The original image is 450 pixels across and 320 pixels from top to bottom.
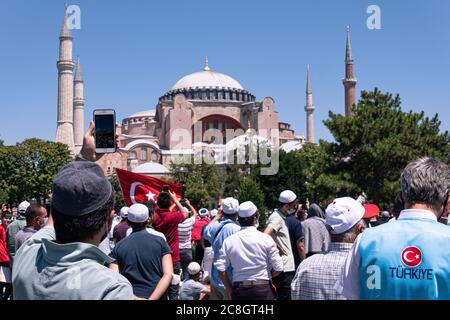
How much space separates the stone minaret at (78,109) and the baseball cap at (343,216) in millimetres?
69483

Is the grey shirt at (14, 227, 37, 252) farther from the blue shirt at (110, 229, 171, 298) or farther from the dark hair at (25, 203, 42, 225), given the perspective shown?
the blue shirt at (110, 229, 171, 298)

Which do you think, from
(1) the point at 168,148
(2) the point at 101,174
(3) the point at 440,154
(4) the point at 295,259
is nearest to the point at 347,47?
(1) the point at 168,148

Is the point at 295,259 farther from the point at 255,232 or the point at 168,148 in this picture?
the point at 168,148

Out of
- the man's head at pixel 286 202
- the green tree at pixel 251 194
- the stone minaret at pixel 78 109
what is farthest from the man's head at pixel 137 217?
the stone minaret at pixel 78 109

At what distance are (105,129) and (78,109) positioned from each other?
76485 millimetres

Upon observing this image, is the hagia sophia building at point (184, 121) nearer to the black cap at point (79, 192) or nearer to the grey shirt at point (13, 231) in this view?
the grey shirt at point (13, 231)

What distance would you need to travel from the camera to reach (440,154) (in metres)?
25.2

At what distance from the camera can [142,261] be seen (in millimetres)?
4605

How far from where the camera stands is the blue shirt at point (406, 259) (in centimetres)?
230

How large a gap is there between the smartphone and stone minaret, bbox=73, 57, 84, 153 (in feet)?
226

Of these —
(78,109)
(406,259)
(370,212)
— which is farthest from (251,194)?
(78,109)

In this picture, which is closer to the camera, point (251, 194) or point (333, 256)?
point (333, 256)

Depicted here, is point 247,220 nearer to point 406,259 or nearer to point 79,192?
point 406,259

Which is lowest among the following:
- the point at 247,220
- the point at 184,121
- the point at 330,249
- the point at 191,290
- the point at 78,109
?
the point at 191,290
